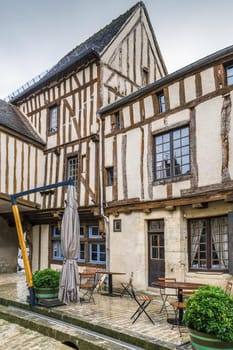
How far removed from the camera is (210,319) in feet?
12.0

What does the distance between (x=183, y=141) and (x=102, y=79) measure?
3.78 metres

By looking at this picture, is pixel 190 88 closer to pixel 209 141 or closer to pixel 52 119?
pixel 209 141

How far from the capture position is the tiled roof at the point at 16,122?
10.3 meters

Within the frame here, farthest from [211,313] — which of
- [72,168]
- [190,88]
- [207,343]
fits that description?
[72,168]

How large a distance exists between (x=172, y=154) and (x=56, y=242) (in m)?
5.71

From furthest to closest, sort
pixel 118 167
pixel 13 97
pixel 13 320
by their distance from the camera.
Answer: pixel 13 97, pixel 118 167, pixel 13 320

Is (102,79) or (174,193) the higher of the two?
(102,79)

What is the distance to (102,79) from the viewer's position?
9.95 meters

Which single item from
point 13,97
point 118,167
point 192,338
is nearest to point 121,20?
point 13,97

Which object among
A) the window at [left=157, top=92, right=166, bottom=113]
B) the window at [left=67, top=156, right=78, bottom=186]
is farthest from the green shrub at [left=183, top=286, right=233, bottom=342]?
the window at [left=67, top=156, right=78, bottom=186]

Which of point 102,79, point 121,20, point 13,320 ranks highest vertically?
point 121,20

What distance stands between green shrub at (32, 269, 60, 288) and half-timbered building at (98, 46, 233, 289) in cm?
221

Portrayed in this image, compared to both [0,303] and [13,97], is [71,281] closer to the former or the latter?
[0,303]

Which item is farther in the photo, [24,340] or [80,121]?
[80,121]
